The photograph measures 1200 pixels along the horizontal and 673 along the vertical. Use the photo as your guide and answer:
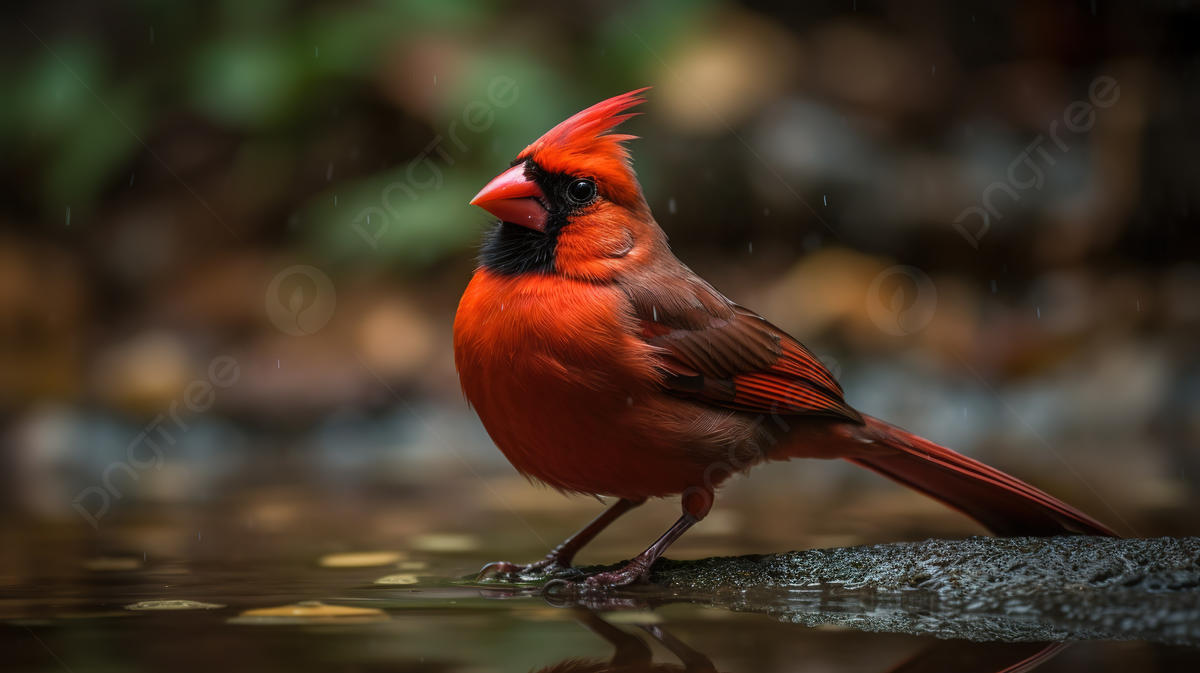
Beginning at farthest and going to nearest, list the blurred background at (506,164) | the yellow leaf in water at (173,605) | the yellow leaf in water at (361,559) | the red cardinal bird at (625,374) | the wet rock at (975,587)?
the blurred background at (506,164) → the yellow leaf in water at (361,559) → the red cardinal bird at (625,374) → the yellow leaf in water at (173,605) → the wet rock at (975,587)

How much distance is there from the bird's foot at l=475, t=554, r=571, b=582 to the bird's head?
83cm

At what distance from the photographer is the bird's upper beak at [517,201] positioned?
2701 mm

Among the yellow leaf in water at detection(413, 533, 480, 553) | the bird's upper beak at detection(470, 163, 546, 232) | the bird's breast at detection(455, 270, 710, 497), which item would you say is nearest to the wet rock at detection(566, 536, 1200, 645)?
the bird's breast at detection(455, 270, 710, 497)

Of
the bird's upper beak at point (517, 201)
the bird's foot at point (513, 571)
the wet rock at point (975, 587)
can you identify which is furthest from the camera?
the bird's foot at point (513, 571)

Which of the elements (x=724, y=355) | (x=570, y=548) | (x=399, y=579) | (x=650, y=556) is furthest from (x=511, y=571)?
(x=724, y=355)

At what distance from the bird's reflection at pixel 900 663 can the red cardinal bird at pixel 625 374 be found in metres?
0.54

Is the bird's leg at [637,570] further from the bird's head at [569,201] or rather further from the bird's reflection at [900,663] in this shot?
the bird's head at [569,201]

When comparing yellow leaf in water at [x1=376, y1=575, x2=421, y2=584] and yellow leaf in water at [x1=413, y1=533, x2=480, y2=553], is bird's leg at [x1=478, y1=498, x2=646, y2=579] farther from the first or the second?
yellow leaf in water at [x1=413, y1=533, x2=480, y2=553]

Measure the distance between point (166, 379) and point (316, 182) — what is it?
1642 mm

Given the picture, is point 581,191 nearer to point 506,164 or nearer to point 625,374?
point 625,374

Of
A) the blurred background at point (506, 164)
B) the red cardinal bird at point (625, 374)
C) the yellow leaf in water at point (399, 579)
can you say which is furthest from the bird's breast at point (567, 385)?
the blurred background at point (506, 164)

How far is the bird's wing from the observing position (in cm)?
272

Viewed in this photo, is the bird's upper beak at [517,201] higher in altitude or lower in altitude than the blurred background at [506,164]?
lower

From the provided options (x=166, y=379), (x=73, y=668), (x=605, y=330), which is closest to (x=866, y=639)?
(x=605, y=330)
